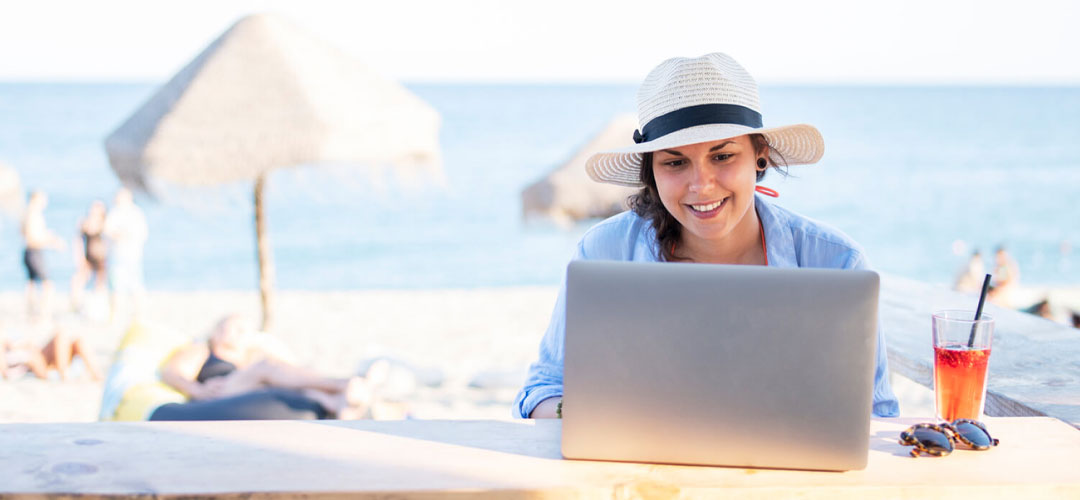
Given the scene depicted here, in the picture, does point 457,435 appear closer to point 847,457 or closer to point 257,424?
point 257,424

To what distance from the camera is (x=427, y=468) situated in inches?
43.3

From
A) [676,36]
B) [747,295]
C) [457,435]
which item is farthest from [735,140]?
[676,36]

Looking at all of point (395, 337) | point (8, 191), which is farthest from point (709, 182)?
point (8, 191)

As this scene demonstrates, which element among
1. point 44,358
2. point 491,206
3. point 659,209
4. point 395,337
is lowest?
point 395,337

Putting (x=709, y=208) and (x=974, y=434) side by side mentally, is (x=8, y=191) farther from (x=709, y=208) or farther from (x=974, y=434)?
(x=974, y=434)

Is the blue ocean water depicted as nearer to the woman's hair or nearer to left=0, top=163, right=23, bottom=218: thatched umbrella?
left=0, top=163, right=23, bottom=218: thatched umbrella

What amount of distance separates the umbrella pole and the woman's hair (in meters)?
4.64

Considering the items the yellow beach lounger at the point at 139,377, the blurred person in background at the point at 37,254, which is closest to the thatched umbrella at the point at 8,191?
the blurred person in background at the point at 37,254

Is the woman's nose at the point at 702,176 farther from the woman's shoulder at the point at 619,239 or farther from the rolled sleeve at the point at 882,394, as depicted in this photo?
the rolled sleeve at the point at 882,394

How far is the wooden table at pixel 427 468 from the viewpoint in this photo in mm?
1025

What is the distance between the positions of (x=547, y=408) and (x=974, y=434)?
688 mm

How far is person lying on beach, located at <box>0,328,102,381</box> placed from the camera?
18.4 ft

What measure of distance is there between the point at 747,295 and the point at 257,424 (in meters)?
0.76

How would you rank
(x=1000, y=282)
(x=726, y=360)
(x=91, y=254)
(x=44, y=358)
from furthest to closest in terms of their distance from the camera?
1. (x=91, y=254)
2. (x=1000, y=282)
3. (x=44, y=358)
4. (x=726, y=360)
